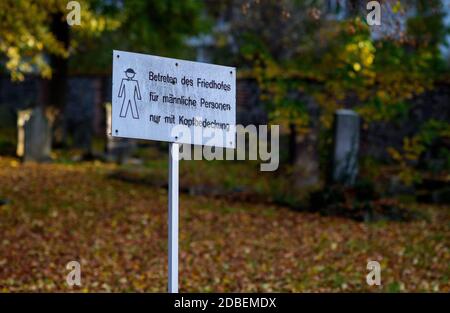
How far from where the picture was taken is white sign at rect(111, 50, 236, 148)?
516 centimetres

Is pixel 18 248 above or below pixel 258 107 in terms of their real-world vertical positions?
below

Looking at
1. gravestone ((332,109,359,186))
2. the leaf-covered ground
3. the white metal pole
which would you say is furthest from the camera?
gravestone ((332,109,359,186))

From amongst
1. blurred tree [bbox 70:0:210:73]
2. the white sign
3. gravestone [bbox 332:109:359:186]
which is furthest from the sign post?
blurred tree [bbox 70:0:210:73]

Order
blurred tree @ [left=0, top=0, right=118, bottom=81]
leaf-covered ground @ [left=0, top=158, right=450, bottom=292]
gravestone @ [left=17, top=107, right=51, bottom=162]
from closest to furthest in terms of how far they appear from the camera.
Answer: leaf-covered ground @ [left=0, top=158, right=450, bottom=292] < blurred tree @ [left=0, top=0, right=118, bottom=81] < gravestone @ [left=17, top=107, right=51, bottom=162]

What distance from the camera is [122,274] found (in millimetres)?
8906

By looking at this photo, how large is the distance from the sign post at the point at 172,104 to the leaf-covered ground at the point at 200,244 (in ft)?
10.1

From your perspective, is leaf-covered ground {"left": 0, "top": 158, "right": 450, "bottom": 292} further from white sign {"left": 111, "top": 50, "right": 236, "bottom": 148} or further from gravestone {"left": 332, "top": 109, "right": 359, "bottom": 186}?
white sign {"left": 111, "top": 50, "right": 236, "bottom": 148}

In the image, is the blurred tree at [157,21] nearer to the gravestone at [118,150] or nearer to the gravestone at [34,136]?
the gravestone at [118,150]

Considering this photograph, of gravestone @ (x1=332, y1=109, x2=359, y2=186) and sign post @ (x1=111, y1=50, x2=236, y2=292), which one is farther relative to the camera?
gravestone @ (x1=332, y1=109, x2=359, y2=186)

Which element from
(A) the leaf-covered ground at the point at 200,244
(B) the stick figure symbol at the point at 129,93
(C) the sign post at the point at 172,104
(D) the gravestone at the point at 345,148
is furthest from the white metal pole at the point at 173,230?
(D) the gravestone at the point at 345,148

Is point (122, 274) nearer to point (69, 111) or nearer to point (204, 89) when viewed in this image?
point (204, 89)

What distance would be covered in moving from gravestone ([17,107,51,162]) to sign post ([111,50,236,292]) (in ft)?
38.4
